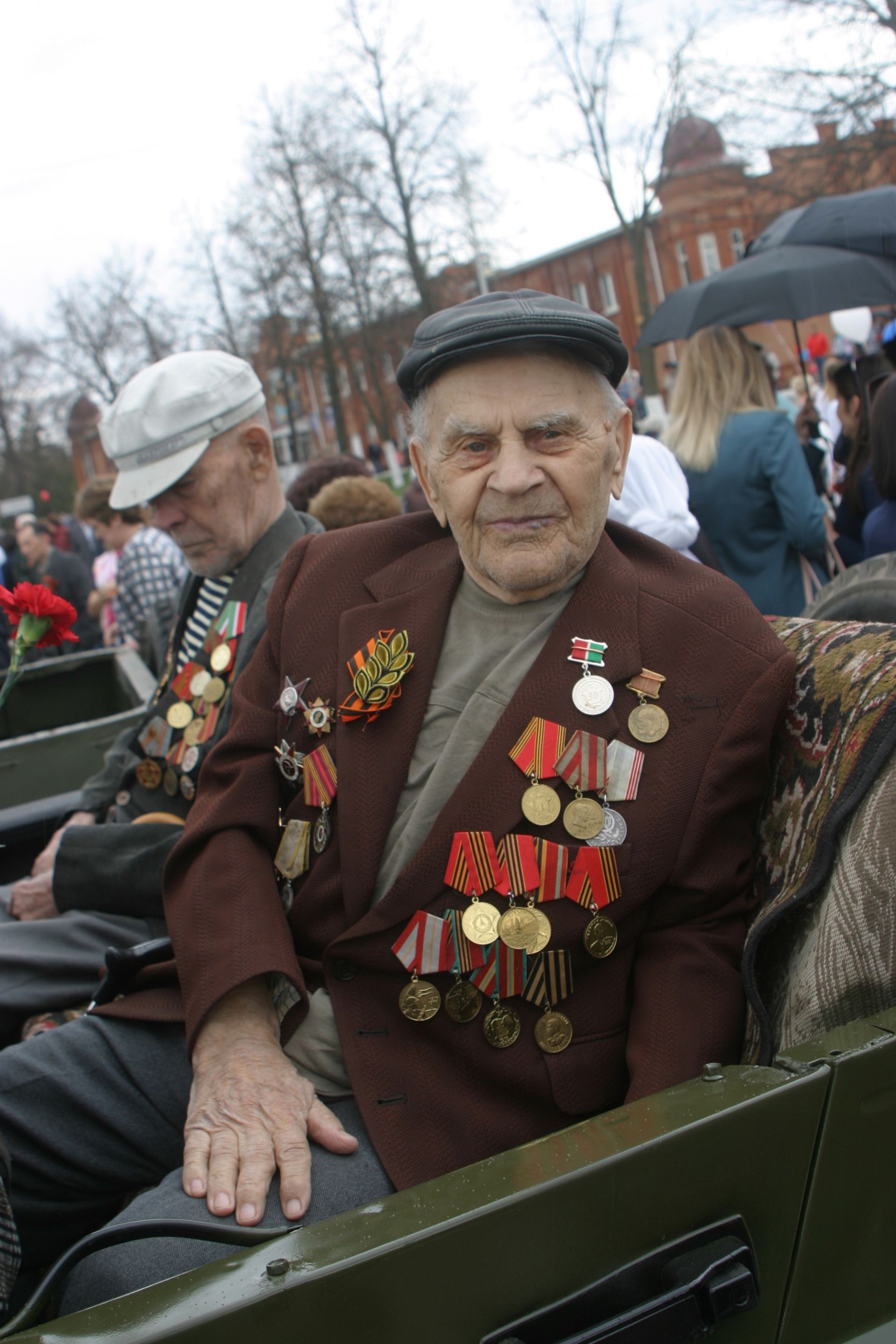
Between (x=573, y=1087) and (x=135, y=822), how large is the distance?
53.9 inches

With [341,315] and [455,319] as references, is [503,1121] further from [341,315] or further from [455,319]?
[341,315]

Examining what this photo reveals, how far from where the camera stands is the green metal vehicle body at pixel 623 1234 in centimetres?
103

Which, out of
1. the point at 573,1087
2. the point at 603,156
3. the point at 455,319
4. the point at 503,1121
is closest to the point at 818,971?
the point at 573,1087

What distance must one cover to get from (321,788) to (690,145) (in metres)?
29.9

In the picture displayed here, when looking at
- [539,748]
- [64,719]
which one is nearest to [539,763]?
[539,748]

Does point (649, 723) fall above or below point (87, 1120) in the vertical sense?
above

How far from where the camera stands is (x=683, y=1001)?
1676 millimetres

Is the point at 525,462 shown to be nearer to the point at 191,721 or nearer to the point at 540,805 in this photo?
the point at 540,805

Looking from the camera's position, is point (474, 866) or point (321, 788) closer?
point (474, 866)

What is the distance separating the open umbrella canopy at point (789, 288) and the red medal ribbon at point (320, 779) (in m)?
4.04

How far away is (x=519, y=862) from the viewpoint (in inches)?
69.3

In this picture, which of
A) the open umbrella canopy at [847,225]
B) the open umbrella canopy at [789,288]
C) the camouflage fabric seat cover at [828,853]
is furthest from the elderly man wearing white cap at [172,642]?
the open umbrella canopy at [847,225]

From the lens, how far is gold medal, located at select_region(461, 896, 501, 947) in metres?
1.74

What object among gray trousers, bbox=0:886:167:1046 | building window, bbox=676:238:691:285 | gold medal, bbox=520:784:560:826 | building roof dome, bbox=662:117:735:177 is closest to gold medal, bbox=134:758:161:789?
gray trousers, bbox=0:886:167:1046
